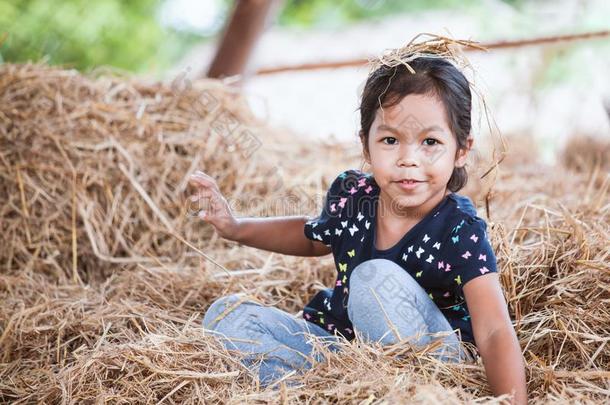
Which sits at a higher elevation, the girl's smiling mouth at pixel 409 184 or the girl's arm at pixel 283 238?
the girl's smiling mouth at pixel 409 184

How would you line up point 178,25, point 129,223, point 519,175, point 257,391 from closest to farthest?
point 257,391
point 129,223
point 519,175
point 178,25

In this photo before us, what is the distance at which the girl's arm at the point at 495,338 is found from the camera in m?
1.38

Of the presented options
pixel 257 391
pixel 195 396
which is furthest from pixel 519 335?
pixel 195 396

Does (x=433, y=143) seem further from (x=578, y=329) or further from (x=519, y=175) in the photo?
(x=519, y=175)

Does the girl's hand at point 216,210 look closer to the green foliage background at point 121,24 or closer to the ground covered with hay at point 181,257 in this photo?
the ground covered with hay at point 181,257

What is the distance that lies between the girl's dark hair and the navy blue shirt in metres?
0.19

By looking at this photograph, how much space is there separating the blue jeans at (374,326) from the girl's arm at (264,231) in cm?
24

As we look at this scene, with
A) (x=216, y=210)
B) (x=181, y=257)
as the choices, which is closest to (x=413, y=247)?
(x=216, y=210)

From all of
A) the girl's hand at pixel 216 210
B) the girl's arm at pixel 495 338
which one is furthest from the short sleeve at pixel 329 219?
the girl's arm at pixel 495 338

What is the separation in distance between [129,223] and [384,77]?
4.14 ft

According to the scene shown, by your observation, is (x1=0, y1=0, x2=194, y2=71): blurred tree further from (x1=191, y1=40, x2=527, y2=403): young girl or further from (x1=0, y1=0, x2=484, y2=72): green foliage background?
(x1=191, y1=40, x2=527, y2=403): young girl

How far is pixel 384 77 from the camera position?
1653 millimetres

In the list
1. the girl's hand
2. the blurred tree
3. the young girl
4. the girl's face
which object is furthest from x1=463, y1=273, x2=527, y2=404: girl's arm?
the blurred tree

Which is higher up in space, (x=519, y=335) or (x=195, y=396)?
(x=519, y=335)
